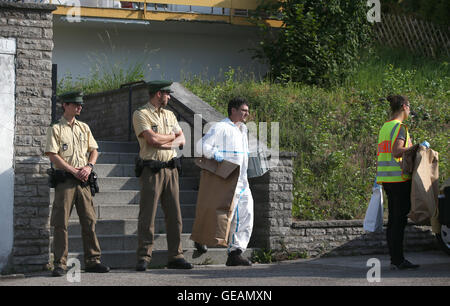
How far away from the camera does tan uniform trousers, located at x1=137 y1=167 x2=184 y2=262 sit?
870 centimetres

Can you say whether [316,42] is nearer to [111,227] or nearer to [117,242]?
[111,227]

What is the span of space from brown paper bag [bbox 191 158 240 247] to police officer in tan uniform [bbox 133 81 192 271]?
12.3 inches

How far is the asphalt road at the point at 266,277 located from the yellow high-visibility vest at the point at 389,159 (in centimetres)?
105

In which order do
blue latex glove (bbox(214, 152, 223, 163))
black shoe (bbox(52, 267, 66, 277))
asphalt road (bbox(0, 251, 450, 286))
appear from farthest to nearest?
blue latex glove (bbox(214, 152, 223, 163)) → black shoe (bbox(52, 267, 66, 277)) → asphalt road (bbox(0, 251, 450, 286))

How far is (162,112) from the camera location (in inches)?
356

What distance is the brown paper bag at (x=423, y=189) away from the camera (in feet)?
27.7

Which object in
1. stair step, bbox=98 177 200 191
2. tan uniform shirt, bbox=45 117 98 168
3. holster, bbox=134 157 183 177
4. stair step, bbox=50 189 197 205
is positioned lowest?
stair step, bbox=50 189 197 205

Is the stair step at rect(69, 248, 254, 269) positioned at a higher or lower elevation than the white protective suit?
lower

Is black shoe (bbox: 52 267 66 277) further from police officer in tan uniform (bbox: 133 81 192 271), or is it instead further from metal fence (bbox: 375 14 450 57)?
metal fence (bbox: 375 14 450 57)

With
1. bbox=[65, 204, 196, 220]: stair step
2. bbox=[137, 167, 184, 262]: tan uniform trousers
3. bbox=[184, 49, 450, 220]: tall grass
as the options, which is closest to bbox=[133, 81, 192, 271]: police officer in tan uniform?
bbox=[137, 167, 184, 262]: tan uniform trousers

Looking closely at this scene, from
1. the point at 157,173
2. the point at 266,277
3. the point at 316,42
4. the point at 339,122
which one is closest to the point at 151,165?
the point at 157,173

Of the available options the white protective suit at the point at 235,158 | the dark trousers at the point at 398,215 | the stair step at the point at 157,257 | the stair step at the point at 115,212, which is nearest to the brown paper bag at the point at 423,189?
the dark trousers at the point at 398,215

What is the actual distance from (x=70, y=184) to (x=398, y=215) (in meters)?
3.67
